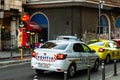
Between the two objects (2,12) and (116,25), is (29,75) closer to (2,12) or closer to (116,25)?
(2,12)

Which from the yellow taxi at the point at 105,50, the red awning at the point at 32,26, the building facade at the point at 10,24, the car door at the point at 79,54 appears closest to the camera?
the car door at the point at 79,54

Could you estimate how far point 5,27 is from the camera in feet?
133

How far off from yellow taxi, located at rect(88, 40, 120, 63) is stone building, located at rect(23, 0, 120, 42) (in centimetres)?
1607

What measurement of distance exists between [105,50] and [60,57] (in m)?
7.61

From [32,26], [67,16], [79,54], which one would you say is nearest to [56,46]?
[79,54]

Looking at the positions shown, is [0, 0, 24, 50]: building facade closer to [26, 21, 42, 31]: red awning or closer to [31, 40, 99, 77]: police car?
[26, 21, 42, 31]: red awning

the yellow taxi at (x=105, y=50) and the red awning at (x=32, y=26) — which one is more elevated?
the red awning at (x=32, y=26)

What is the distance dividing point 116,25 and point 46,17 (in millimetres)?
11788

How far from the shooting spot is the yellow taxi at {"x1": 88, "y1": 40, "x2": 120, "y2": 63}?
22780 mm

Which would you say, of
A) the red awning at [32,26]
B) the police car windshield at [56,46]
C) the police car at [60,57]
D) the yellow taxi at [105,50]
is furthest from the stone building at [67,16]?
the police car windshield at [56,46]

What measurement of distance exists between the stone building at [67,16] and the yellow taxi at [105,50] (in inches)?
633

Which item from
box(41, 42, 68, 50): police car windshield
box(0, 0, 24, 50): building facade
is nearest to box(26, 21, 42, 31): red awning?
box(0, 0, 24, 50): building facade

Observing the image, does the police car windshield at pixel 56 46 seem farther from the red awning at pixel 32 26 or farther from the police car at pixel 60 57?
the red awning at pixel 32 26

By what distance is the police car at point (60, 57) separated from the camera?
51.9 ft
